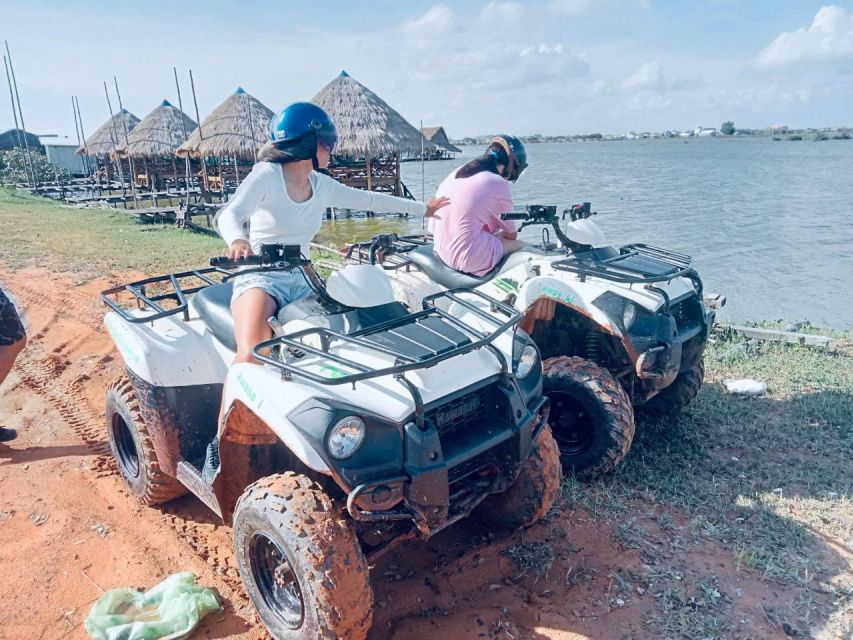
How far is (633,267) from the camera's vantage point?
4504 millimetres

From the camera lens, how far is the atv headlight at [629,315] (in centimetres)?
416

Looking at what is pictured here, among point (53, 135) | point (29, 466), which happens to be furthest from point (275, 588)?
Answer: point (53, 135)

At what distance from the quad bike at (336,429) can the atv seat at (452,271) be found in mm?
1256

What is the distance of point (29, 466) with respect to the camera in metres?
4.43

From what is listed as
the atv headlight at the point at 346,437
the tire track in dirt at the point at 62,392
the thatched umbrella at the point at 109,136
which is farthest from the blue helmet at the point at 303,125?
the thatched umbrella at the point at 109,136

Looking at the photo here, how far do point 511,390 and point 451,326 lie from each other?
40 centimetres

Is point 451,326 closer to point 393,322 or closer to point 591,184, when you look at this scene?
point 393,322

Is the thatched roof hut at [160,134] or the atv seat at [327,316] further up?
the thatched roof hut at [160,134]

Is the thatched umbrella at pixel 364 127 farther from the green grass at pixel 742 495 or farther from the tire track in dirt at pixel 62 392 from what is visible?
the green grass at pixel 742 495

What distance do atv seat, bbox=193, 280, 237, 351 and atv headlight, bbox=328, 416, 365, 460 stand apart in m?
1.15

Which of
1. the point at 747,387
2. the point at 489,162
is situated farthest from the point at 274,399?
the point at 747,387

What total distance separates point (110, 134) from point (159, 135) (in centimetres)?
653

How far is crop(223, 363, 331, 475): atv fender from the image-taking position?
8.00 feet

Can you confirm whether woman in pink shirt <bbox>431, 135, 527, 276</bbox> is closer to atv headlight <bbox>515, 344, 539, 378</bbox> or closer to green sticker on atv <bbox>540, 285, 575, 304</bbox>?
green sticker on atv <bbox>540, 285, 575, 304</bbox>
